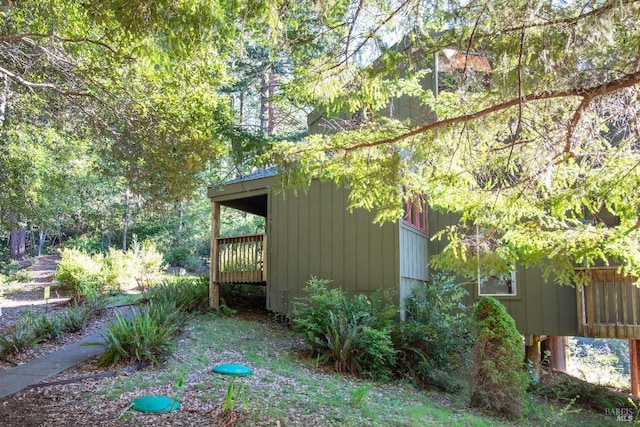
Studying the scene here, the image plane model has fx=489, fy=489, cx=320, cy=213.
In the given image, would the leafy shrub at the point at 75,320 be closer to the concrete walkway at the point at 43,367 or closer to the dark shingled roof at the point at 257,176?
the concrete walkway at the point at 43,367

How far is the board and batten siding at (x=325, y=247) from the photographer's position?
8586 millimetres

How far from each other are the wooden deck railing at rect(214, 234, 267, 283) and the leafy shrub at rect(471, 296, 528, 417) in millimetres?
Answer: 5154

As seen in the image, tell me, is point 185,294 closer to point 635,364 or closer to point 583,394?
point 583,394

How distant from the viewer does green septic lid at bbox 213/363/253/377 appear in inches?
239

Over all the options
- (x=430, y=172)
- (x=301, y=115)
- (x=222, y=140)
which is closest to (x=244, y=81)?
(x=301, y=115)

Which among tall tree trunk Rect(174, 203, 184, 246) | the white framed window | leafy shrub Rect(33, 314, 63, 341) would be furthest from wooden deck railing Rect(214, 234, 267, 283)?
tall tree trunk Rect(174, 203, 184, 246)

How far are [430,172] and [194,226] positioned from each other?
19.6m

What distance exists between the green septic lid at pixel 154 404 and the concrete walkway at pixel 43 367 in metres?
1.69

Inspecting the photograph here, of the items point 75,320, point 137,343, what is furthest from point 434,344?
point 75,320

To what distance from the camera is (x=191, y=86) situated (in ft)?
20.9

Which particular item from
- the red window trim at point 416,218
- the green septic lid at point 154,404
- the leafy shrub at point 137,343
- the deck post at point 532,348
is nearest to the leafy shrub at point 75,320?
the leafy shrub at point 137,343

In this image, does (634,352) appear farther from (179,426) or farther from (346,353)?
(179,426)

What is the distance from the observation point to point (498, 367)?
612 centimetres

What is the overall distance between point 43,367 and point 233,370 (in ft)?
8.49
